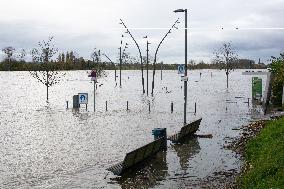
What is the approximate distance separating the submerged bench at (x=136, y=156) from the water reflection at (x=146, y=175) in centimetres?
21

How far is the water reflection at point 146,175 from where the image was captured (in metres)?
13.5

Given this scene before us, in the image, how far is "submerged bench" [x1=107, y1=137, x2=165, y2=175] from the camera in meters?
14.2

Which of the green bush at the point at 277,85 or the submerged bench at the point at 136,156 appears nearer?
the submerged bench at the point at 136,156

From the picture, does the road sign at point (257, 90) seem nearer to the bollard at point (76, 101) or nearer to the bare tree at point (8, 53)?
the bollard at point (76, 101)

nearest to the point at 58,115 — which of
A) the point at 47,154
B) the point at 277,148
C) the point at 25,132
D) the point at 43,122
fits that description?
the point at 43,122

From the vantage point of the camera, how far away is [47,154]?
708 inches

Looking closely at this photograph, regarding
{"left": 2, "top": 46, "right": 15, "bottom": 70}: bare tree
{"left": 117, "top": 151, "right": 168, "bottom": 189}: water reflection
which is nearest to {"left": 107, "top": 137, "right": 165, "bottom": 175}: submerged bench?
{"left": 117, "top": 151, "right": 168, "bottom": 189}: water reflection

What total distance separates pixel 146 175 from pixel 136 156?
80cm

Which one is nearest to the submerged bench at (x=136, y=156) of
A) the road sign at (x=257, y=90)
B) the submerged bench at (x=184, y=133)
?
the submerged bench at (x=184, y=133)

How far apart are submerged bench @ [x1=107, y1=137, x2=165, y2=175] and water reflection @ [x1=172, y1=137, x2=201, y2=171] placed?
1007 mm

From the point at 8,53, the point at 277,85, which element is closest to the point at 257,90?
the point at 277,85

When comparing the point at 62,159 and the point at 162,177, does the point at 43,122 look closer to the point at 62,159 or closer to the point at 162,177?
the point at 62,159

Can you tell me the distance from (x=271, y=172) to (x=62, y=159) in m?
8.73

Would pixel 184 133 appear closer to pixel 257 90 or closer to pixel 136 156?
pixel 136 156
